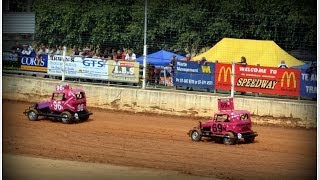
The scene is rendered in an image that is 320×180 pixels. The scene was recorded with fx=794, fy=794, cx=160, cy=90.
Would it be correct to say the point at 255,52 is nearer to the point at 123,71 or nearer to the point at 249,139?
the point at 249,139

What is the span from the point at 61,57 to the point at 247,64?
2498 mm

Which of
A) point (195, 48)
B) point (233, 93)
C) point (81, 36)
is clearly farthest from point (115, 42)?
point (233, 93)

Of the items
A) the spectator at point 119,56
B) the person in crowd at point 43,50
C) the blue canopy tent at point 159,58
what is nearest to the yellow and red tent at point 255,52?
the blue canopy tent at point 159,58

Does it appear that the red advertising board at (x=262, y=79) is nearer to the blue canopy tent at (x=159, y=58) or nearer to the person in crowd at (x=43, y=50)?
the blue canopy tent at (x=159, y=58)

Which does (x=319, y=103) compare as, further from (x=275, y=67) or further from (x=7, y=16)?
(x=7, y=16)

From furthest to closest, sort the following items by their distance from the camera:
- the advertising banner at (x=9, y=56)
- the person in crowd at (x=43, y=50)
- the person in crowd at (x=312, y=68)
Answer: the person in crowd at (x=43, y=50), the advertising banner at (x=9, y=56), the person in crowd at (x=312, y=68)

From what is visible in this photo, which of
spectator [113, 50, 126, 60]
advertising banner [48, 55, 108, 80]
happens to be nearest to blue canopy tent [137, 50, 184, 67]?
spectator [113, 50, 126, 60]

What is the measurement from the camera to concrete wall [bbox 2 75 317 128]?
9.84 metres

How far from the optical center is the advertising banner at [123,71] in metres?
10.5

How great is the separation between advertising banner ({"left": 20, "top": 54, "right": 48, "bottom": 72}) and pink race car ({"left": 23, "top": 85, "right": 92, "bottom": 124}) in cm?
39

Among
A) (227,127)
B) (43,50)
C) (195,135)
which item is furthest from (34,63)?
(227,127)

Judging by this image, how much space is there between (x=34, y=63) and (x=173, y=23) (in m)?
1.97

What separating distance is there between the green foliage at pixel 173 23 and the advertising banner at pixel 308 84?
35cm

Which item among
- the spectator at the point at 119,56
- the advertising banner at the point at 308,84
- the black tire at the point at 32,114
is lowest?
the black tire at the point at 32,114
